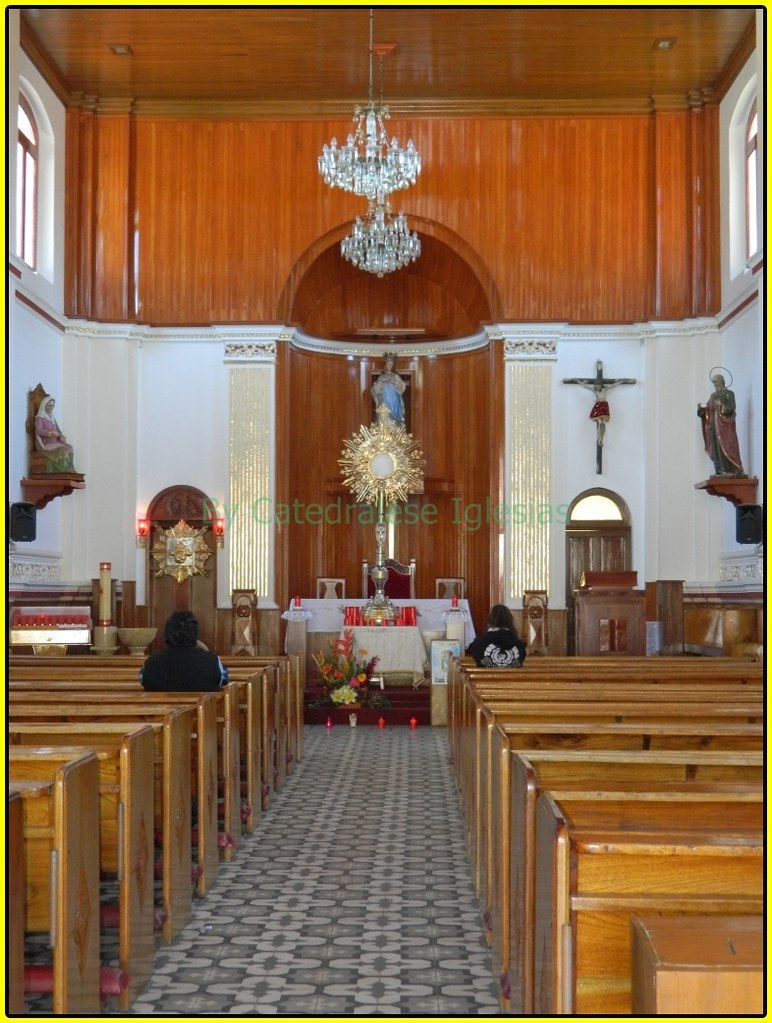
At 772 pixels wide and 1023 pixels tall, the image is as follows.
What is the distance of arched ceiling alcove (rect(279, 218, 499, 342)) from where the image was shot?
1694 cm

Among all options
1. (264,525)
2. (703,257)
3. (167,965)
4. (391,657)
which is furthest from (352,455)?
(167,965)

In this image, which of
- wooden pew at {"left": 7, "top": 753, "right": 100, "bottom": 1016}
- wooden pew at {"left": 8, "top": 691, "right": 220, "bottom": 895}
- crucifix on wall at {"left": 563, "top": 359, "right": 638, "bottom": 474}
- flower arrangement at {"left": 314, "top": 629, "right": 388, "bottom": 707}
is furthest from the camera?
crucifix on wall at {"left": 563, "top": 359, "right": 638, "bottom": 474}

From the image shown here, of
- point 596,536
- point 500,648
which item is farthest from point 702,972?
point 596,536

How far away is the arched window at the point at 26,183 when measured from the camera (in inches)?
593

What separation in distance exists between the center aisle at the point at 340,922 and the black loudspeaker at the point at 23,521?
20.3 feet

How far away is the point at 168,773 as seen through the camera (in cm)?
508

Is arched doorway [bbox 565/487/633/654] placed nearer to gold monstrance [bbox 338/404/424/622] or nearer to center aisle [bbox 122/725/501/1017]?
gold monstrance [bbox 338/404/424/622]

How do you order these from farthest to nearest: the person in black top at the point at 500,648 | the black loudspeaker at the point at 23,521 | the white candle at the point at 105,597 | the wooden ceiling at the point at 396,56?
1. the white candle at the point at 105,597
2. the wooden ceiling at the point at 396,56
3. the black loudspeaker at the point at 23,521
4. the person in black top at the point at 500,648

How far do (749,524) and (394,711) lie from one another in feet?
15.0

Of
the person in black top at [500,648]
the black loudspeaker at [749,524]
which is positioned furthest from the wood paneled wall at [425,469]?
the person in black top at [500,648]

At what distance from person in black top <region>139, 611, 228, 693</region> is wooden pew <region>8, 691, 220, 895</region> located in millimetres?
492

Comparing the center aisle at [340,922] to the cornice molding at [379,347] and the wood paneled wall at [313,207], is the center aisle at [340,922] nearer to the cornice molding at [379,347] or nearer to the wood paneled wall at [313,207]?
the wood paneled wall at [313,207]

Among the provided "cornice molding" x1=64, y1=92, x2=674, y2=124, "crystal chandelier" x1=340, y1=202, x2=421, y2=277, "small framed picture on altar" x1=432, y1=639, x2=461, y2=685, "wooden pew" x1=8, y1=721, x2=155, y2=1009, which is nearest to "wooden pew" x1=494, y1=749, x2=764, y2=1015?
"wooden pew" x1=8, y1=721, x2=155, y2=1009

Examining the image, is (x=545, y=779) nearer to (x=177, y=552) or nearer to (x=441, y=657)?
(x=441, y=657)
